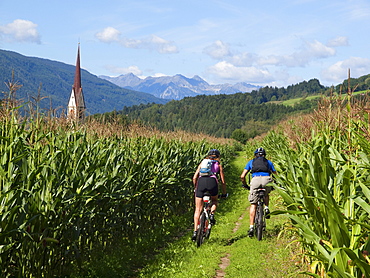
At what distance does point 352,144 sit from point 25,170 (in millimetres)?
4126

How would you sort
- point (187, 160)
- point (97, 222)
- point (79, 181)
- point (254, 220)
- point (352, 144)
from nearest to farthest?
point (352, 144) < point (79, 181) < point (97, 222) < point (254, 220) < point (187, 160)

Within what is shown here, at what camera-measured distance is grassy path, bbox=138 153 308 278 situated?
7.13 m

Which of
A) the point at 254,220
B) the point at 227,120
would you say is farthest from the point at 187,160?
the point at 227,120

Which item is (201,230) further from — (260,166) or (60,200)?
(60,200)

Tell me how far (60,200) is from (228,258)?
417 centimetres

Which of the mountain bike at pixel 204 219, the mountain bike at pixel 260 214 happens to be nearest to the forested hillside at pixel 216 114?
the mountain bike at pixel 260 214

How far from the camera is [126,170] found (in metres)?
8.90

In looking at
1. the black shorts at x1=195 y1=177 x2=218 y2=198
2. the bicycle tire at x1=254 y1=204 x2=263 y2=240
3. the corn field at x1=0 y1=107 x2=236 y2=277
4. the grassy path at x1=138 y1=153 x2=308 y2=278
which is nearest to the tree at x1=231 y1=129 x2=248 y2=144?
the grassy path at x1=138 y1=153 x2=308 y2=278

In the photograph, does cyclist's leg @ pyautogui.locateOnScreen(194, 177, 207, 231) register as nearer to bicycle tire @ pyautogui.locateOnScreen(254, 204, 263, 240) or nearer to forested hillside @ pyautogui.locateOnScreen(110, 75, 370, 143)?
bicycle tire @ pyautogui.locateOnScreen(254, 204, 263, 240)

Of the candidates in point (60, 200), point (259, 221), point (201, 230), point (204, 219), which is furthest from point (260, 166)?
point (60, 200)

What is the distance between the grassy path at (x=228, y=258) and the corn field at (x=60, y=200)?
1.08m

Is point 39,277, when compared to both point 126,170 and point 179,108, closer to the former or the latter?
point 126,170

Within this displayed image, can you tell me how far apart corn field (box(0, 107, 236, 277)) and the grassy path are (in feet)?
3.53

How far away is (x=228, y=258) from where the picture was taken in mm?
8430
